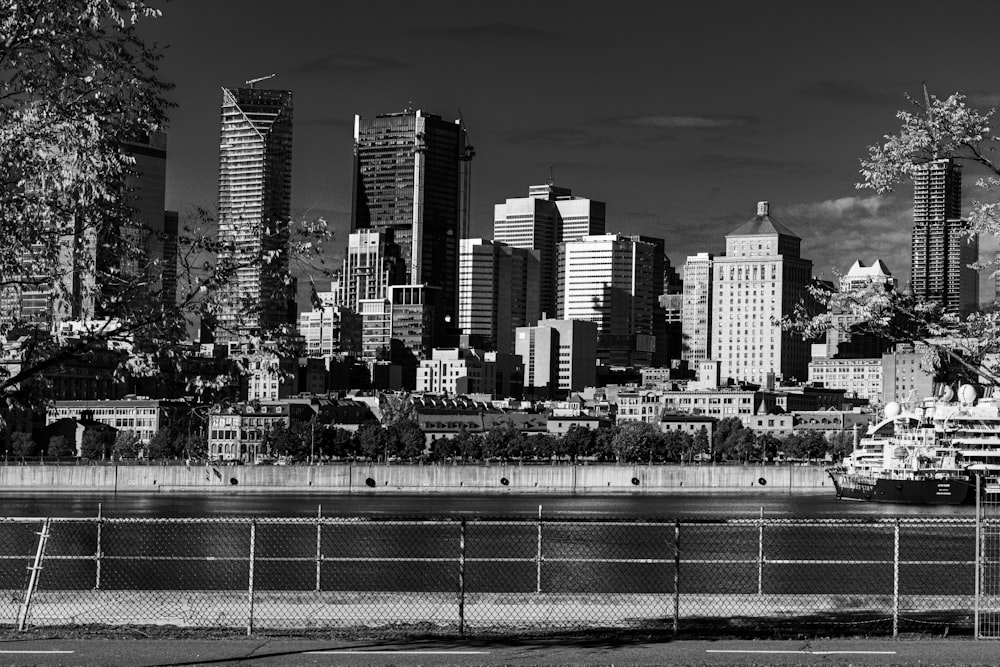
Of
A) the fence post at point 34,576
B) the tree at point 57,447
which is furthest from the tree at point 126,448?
the fence post at point 34,576

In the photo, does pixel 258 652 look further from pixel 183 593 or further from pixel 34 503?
pixel 34 503

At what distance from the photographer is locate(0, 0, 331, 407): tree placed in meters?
19.7

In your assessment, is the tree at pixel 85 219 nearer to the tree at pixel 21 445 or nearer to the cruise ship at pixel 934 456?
the cruise ship at pixel 934 456

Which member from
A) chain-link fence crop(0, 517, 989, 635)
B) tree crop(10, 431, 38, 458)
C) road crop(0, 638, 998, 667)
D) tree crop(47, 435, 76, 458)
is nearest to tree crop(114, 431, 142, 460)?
tree crop(47, 435, 76, 458)

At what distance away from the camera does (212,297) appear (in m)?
20.6

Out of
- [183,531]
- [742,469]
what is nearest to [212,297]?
[183,531]

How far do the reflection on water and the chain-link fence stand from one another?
62.6 feet

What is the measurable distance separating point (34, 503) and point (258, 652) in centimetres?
11758

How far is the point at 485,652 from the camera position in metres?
21.8

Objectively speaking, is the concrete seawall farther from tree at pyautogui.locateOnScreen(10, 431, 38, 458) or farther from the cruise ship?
tree at pyautogui.locateOnScreen(10, 431, 38, 458)

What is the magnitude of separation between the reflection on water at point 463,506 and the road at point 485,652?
84369 mm

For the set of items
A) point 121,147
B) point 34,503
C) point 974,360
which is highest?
point 121,147

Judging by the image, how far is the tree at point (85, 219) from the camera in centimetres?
1969

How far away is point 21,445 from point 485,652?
585 feet
